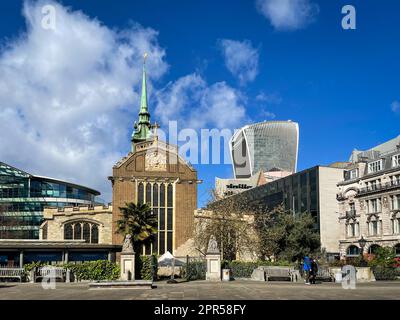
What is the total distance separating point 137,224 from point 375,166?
3268cm

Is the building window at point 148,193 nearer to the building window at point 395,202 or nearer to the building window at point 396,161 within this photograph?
the building window at point 395,202

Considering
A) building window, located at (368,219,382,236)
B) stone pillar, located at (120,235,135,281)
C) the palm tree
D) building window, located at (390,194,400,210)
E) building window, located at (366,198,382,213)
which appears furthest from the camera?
building window, located at (366,198,382,213)

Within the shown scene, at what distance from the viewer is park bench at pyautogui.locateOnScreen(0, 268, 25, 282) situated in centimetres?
3819

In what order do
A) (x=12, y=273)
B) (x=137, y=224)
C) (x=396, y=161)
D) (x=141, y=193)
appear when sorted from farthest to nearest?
(x=141, y=193) → (x=396, y=161) → (x=137, y=224) → (x=12, y=273)

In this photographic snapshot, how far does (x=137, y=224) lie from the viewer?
174 ft

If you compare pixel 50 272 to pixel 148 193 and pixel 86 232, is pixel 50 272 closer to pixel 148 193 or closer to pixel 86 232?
pixel 86 232

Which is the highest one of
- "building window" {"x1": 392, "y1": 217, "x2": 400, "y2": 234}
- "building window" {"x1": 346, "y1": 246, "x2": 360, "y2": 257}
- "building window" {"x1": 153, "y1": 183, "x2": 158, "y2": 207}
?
"building window" {"x1": 153, "y1": 183, "x2": 158, "y2": 207}

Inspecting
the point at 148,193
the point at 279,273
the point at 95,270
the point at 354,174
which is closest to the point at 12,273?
the point at 95,270

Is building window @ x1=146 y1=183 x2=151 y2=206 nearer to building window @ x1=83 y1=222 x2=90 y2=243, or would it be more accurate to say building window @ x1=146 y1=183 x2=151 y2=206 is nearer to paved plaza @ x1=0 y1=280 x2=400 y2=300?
building window @ x1=83 y1=222 x2=90 y2=243

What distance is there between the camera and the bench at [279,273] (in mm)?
35969

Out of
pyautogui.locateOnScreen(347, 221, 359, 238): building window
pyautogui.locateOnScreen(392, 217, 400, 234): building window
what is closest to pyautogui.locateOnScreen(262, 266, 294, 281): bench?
pyautogui.locateOnScreen(392, 217, 400, 234): building window

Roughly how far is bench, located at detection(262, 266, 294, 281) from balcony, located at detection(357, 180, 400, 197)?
29.9m
